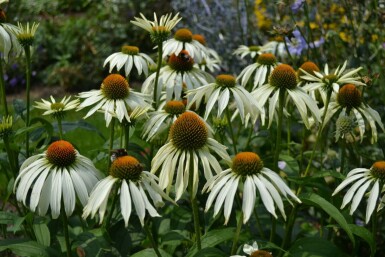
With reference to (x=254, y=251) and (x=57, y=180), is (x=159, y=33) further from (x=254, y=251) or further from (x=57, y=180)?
(x=254, y=251)

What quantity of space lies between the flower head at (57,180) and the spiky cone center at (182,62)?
27.9 inches

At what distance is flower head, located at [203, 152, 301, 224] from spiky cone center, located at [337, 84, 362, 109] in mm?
574

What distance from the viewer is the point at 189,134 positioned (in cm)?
171

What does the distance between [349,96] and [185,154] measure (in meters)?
0.70

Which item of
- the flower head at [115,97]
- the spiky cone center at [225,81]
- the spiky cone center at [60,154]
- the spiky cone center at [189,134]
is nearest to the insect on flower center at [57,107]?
the flower head at [115,97]

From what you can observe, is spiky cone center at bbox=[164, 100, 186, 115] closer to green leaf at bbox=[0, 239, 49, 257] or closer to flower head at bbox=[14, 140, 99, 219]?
flower head at bbox=[14, 140, 99, 219]

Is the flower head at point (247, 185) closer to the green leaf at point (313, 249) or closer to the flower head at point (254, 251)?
the flower head at point (254, 251)

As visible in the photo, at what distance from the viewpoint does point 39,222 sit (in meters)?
2.12

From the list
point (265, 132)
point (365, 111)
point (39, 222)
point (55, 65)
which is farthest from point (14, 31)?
point (55, 65)

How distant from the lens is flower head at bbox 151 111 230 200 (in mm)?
1704

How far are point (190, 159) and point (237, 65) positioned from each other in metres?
3.26

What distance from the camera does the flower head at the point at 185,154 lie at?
1704 mm

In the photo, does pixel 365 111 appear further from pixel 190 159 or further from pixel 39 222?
pixel 39 222

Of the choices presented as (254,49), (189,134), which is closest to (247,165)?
(189,134)
